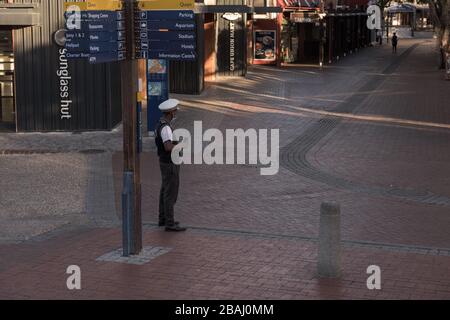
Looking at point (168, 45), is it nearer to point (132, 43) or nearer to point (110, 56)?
point (132, 43)

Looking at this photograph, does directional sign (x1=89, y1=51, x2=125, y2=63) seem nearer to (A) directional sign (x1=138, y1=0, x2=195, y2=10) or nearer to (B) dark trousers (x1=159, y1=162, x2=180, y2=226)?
(A) directional sign (x1=138, y1=0, x2=195, y2=10)

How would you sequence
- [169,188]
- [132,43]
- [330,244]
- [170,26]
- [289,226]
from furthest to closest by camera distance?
[289,226], [169,188], [170,26], [132,43], [330,244]

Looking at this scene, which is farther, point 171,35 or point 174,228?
point 174,228

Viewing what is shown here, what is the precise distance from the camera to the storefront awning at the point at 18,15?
17984 mm

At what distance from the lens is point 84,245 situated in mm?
9758

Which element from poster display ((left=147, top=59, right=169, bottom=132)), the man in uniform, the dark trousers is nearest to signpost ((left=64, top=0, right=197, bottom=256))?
the man in uniform

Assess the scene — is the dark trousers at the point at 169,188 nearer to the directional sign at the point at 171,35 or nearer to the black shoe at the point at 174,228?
the black shoe at the point at 174,228

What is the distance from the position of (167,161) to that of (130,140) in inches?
44.7

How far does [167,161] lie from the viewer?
10391mm

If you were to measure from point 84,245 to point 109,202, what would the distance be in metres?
2.68

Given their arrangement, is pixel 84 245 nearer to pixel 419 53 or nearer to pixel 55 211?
pixel 55 211

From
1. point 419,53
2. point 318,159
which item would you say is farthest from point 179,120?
point 419,53

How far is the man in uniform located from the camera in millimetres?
10258

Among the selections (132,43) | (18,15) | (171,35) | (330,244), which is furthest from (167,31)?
(18,15)
